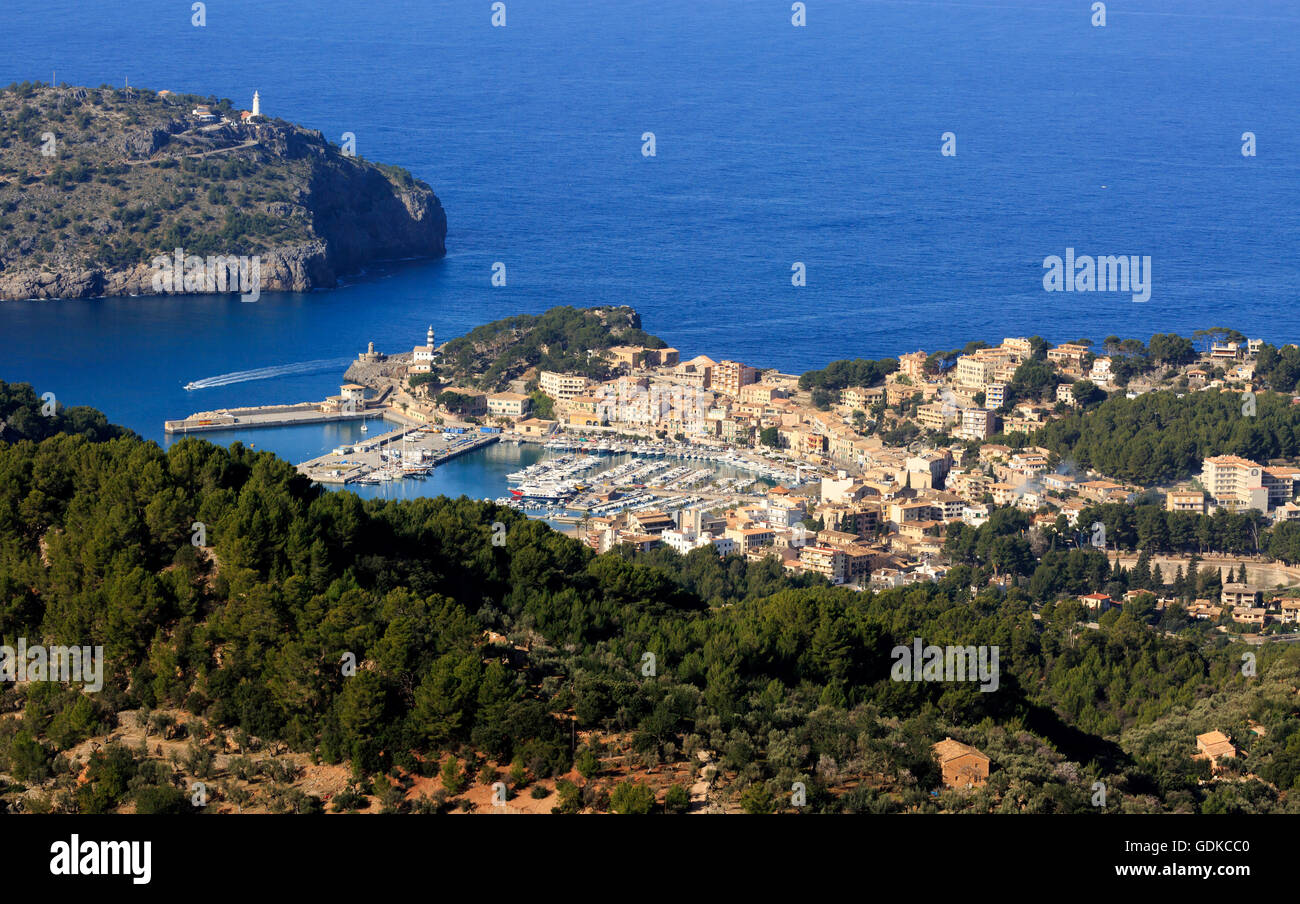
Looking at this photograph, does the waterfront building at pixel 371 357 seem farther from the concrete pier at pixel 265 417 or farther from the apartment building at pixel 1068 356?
the apartment building at pixel 1068 356

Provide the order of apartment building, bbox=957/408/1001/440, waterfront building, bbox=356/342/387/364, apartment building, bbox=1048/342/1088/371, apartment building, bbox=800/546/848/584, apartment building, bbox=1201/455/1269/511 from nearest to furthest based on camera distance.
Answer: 1. apartment building, bbox=800/546/848/584
2. apartment building, bbox=1201/455/1269/511
3. apartment building, bbox=957/408/1001/440
4. apartment building, bbox=1048/342/1088/371
5. waterfront building, bbox=356/342/387/364

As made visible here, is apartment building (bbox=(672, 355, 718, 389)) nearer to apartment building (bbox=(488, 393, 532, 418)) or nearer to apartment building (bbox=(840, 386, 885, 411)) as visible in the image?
apartment building (bbox=(840, 386, 885, 411))

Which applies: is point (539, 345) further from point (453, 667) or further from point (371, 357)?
point (453, 667)

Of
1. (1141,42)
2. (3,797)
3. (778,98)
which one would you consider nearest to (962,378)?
(3,797)

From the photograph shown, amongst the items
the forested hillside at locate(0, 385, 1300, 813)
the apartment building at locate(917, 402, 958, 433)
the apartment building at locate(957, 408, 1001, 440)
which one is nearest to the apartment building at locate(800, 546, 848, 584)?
the apartment building at locate(957, 408, 1001, 440)

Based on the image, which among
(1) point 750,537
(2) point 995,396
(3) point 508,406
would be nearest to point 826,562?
(1) point 750,537

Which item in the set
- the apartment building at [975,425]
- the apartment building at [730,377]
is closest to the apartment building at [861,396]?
the apartment building at [730,377]
